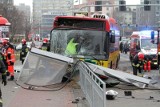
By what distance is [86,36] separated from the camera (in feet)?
58.4

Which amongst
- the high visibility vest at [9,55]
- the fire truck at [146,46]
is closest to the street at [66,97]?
the high visibility vest at [9,55]

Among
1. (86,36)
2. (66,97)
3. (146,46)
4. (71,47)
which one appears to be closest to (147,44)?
(146,46)

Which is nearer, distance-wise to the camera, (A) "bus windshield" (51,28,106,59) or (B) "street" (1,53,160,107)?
(B) "street" (1,53,160,107)

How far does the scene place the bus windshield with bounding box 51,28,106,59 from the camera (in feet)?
57.6

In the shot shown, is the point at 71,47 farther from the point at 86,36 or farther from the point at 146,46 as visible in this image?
the point at 146,46

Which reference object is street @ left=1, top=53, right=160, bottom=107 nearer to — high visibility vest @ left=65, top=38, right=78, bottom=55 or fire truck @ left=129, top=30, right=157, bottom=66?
high visibility vest @ left=65, top=38, right=78, bottom=55

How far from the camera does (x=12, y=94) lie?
14.2 m

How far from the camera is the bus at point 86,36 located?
17.5 m

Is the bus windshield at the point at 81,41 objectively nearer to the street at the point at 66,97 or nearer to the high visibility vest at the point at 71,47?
the high visibility vest at the point at 71,47

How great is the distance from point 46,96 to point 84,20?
5146 millimetres

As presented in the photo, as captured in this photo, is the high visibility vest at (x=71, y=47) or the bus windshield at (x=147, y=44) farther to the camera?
the bus windshield at (x=147, y=44)

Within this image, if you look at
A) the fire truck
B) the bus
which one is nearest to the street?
the bus

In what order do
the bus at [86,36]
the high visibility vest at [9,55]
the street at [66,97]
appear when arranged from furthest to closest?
the high visibility vest at [9,55], the bus at [86,36], the street at [66,97]

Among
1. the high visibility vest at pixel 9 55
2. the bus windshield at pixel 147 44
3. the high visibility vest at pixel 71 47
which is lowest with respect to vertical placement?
the bus windshield at pixel 147 44
